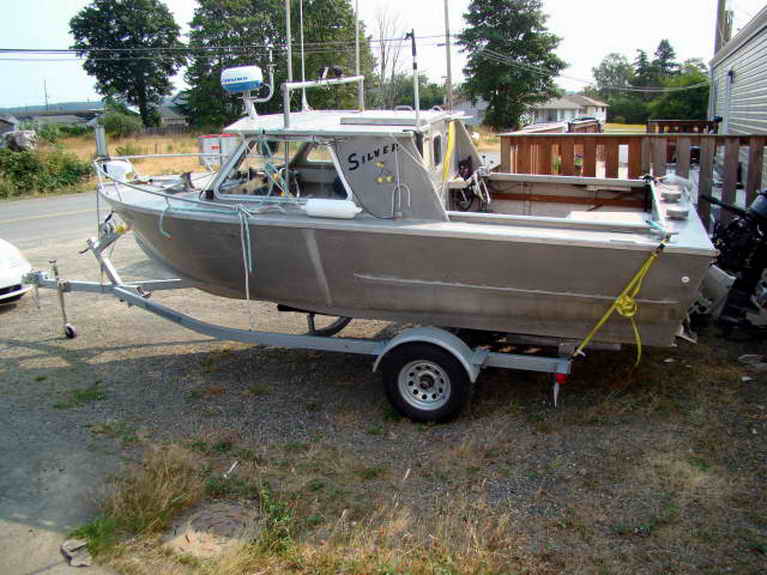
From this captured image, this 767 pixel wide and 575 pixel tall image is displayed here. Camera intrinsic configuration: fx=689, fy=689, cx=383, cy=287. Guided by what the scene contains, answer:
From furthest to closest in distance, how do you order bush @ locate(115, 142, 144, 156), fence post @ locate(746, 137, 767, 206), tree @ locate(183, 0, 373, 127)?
tree @ locate(183, 0, 373, 127) → bush @ locate(115, 142, 144, 156) → fence post @ locate(746, 137, 767, 206)

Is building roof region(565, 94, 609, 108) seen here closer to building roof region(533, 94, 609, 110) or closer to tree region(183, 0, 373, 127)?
building roof region(533, 94, 609, 110)

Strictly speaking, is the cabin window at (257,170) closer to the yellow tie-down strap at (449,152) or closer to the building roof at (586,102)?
the yellow tie-down strap at (449,152)

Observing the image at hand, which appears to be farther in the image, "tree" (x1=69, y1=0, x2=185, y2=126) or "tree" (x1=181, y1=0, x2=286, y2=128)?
"tree" (x1=69, y1=0, x2=185, y2=126)

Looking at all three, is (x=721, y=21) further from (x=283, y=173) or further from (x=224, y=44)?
(x=224, y=44)

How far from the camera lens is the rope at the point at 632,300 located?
14.5ft

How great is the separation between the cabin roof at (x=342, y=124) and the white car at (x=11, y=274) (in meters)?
4.13

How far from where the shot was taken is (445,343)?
491 centimetres

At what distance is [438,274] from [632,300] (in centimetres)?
134

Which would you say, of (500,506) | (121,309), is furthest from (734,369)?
(121,309)

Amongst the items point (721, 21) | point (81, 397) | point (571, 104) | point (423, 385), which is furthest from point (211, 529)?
point (571, 104)

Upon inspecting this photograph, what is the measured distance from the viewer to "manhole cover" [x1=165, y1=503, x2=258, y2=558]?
371cm

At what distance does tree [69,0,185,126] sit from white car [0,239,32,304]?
56.6 m

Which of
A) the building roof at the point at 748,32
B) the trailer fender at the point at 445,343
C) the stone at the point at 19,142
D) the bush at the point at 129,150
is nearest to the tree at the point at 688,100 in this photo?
the building roof at the point at 748,32

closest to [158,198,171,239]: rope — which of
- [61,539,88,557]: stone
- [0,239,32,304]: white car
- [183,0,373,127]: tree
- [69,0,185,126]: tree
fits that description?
[61,539,88,557]: stone
